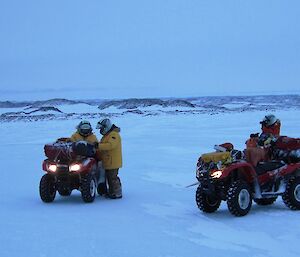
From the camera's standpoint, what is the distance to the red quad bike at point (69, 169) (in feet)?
31.4

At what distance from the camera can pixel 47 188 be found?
32.0 ft

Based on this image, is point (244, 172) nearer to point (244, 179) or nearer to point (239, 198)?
point (244, 179)

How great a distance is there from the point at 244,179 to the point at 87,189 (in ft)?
8.92

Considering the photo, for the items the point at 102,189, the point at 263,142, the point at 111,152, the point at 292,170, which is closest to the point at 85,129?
the point at 111,152

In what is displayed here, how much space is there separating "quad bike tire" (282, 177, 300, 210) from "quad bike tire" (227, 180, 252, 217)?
0.77m

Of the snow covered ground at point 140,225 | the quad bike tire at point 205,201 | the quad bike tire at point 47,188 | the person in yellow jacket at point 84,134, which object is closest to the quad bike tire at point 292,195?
the snow covered ground at point 140,225

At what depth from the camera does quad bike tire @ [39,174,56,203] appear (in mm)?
9711

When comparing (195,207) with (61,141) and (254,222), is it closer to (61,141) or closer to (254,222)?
(254,222)

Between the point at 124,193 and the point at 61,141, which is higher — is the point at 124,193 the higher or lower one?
the lower one

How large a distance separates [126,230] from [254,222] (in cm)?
182

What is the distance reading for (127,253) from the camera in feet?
20.2

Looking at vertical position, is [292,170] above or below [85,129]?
below

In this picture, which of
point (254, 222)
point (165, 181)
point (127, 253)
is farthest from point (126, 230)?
point (165, 181)

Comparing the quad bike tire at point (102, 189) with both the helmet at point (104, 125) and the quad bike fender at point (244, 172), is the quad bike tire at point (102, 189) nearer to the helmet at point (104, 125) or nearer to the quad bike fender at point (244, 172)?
the helmet at point (104, 125)
